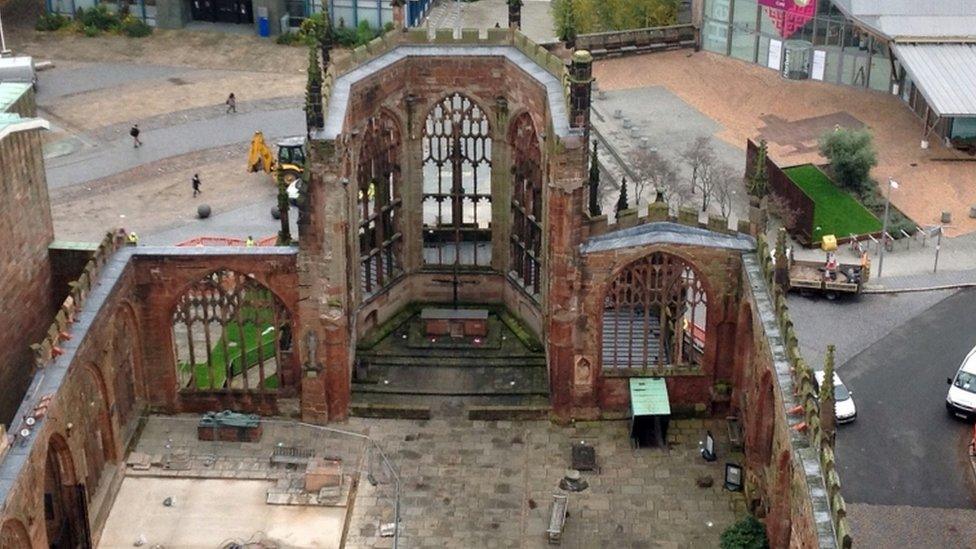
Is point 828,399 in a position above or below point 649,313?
above

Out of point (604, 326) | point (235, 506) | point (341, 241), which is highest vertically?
point (341, 241)

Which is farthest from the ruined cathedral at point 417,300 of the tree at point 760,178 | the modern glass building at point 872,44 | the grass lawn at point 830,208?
the modern glass building at point 872,44

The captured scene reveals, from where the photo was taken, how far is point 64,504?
5575 centimetres

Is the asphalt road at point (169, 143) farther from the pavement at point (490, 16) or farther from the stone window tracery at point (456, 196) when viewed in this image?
the stone window tracery at point (456, 196)

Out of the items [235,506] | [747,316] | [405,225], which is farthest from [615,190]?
[235,506]

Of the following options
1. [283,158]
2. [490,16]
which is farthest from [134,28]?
[283,158]

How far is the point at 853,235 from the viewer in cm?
8769

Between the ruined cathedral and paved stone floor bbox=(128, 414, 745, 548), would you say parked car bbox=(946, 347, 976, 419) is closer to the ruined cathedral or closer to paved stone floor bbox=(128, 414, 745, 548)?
the ruined cathedral

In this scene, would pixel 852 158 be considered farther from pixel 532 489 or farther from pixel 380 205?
pixel 532 489

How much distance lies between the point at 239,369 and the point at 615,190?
32.7 m

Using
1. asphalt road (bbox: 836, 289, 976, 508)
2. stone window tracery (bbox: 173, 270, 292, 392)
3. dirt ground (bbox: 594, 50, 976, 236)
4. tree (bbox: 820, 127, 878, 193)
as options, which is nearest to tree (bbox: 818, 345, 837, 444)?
asphalt road (bbox: 836, 289, 976, 508)

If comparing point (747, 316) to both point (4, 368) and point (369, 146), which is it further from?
point (4, 368)

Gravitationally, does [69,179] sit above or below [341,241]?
below

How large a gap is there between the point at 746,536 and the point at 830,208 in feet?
127
